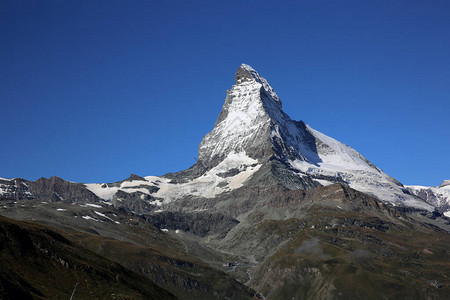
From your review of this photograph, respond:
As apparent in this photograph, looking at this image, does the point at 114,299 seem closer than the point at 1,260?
No

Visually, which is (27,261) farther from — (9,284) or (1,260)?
(9,284)

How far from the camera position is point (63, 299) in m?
177

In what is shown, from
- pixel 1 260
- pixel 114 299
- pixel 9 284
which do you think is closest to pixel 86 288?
pixel 114 299

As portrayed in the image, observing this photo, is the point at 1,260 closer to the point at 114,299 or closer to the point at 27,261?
the point at 27,261

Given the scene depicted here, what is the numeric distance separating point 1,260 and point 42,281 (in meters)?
15.5

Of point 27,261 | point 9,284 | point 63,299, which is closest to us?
point 9,284

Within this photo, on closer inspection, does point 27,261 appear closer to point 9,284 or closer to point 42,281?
point 42,281

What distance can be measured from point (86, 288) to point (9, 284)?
158 feet

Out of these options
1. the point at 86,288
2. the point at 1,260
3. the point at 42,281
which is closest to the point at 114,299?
the point at 86,288

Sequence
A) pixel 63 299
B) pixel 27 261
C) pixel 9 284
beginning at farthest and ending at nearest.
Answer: pixel 27 261
pixel 63 299
pixel 9 284

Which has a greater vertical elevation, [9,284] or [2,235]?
[2,235]

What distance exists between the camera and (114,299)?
644 feet

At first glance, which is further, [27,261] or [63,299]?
[27,261]

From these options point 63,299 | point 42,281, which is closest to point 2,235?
point 42,281
